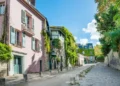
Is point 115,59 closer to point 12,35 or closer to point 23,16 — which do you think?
point 23,16

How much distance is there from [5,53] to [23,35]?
5798 mm

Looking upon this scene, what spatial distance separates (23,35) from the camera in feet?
91.6

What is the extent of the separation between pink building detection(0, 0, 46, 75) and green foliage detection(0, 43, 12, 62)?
3.43 ft

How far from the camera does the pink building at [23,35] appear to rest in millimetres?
24394

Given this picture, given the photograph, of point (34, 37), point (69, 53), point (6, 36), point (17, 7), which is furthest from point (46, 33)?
point (69, 53)

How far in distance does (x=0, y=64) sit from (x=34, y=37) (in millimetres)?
11398

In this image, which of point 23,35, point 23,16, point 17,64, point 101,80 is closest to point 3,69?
point 17,64

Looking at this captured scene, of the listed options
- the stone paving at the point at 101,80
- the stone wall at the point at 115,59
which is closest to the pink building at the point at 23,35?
the stone paving at the point at 101,80

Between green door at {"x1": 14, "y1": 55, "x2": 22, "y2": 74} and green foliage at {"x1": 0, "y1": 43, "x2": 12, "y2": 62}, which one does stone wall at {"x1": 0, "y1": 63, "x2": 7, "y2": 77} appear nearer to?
green foliage at {"x1": 0, "y1": 43, "x2": 12, "y2": 62}

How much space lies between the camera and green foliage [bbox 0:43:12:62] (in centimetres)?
2218

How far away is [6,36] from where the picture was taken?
934 inches

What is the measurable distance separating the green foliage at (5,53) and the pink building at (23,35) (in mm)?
1046

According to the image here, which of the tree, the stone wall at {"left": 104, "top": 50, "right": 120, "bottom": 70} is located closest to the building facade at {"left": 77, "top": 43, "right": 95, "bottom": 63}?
the tree

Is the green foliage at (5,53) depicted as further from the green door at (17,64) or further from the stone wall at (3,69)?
the green door at (17,64)
